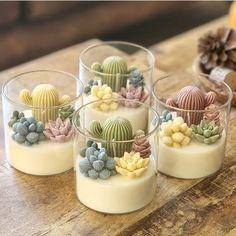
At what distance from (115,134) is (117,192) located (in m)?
0.08

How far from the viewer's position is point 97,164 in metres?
0.81

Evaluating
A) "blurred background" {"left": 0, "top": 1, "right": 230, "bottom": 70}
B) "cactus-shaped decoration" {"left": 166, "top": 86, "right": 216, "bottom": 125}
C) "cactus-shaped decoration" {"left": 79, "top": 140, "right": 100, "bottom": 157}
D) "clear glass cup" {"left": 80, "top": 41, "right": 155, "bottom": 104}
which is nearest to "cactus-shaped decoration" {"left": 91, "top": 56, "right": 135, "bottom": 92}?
"clear glass cup" {"left": 80, "top": 41, "right": 155, "bottom": 104}

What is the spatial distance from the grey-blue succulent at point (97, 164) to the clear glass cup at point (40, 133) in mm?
89

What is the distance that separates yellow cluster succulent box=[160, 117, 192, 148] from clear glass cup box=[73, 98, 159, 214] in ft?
0.14

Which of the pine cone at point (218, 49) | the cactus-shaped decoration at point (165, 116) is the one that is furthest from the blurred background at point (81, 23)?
the cactus-shaped decoration at point (165, 116)

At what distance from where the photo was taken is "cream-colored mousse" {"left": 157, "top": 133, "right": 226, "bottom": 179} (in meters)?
0.92

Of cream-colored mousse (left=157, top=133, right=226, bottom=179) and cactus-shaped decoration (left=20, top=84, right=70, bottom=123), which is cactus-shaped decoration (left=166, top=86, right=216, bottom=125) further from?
cactus-shaped decoration (left=20, top=84, right=70, bottom=123)

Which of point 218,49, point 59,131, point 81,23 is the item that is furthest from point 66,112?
point 81,23

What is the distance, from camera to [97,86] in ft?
3.31

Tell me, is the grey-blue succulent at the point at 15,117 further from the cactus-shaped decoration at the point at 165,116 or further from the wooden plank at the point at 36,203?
the cactus-shaped decoration at the point at 165,116

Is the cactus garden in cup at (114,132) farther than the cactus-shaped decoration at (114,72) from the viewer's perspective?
No

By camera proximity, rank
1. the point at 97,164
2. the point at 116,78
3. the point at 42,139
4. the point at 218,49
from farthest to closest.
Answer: the point at 218,49
the point at 116,78
the point at 42,139
the point at 97,164

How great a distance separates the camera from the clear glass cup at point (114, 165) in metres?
0.82

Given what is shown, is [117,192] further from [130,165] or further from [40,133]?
[40,133]
